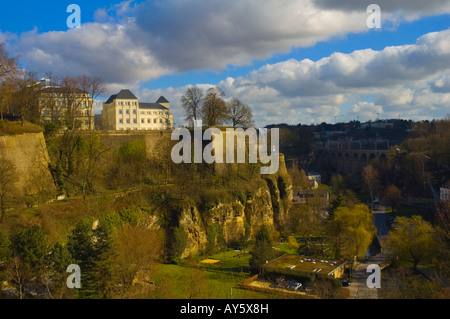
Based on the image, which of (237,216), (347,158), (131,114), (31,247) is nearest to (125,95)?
(131,114)

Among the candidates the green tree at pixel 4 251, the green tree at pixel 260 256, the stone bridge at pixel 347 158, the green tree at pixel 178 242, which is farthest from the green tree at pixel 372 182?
the green tree at pixel 4 251

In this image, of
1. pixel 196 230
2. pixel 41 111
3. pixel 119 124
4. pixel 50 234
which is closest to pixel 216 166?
pixel 196 230

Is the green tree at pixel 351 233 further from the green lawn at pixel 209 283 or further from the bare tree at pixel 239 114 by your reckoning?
the bare tree at pixel 239 114

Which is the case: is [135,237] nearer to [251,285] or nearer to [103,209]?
[103,209]

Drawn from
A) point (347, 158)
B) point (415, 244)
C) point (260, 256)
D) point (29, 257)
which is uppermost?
point (347, 158)

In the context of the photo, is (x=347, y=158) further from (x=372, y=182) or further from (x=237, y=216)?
(x=237, y=216)

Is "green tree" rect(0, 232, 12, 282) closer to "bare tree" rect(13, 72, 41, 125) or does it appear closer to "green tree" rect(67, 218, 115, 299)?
"green tree" rect(67, 218, 115, 299)

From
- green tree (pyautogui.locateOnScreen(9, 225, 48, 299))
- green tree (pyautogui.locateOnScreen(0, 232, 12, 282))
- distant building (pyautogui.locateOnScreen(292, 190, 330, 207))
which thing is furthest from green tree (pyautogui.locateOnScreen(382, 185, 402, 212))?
green tree (pyautogui.locateOnScreen(0, 232, 12, 282))
